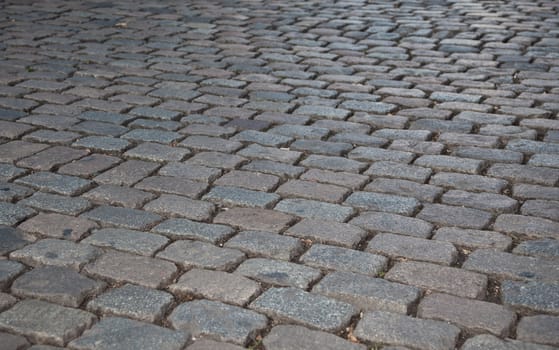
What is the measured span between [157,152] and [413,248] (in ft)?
5.64

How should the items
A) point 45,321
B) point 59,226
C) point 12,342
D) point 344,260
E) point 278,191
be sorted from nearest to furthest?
1. point 12,342
2. point 45,321
3. point 344,260
4. point 59,226
5. point 278,191

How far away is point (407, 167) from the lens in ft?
14.4

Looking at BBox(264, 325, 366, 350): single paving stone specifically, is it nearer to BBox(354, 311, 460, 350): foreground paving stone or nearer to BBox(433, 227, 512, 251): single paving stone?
BBox(354, 311, 460, 350): foreground paving stone

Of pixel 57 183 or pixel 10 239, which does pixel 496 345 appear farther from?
pixel 57 183

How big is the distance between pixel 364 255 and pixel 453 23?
5.25 m

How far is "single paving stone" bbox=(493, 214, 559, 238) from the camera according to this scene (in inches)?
141

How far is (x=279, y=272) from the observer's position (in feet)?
10.5

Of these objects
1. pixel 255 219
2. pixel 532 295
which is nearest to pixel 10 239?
pixel 255 219

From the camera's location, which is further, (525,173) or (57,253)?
(525,173)

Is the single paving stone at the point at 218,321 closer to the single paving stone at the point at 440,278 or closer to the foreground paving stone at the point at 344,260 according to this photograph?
the foreground paving stone at the point at 344,260

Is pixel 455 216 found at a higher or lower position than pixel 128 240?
lower

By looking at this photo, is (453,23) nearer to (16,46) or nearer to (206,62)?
(206,62)

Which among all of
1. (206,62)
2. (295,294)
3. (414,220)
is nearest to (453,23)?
(206,62)

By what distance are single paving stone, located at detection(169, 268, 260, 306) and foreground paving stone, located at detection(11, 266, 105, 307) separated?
0.31m
